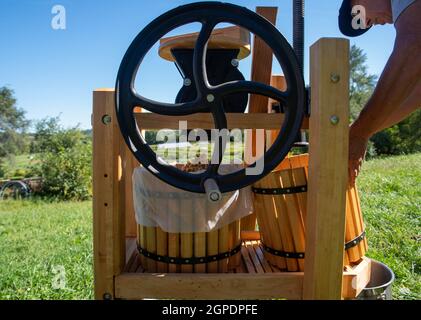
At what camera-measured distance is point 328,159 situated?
1019 mm

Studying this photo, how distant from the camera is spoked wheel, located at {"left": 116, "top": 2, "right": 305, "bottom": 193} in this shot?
995mm

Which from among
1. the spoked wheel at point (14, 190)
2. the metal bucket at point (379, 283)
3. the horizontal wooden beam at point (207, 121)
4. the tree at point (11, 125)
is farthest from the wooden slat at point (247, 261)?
the tree at point (11, 125)

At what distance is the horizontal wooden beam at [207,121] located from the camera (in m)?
1.11

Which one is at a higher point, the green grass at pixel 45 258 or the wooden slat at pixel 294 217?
the wooden slat at pixel 294 217

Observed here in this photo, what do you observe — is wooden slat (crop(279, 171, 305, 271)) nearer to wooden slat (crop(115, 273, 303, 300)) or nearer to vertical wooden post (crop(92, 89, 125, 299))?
wooden slat (crop(115, 273, 303, 300))

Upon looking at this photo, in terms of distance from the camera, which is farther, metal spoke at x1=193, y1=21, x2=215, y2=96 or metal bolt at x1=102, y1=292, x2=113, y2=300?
metal bolt at x1=102, y1=292, x2=113, y2=300

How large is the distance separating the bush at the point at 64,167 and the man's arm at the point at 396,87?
959cm

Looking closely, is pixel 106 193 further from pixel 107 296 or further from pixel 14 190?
pixel 14 190

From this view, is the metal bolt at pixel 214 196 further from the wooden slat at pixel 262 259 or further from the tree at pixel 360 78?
the tree at pixel 360 78

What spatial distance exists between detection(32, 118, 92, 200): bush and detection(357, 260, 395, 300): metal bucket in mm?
9337

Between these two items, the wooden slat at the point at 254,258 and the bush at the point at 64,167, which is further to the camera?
the bush at the point at 64,167
